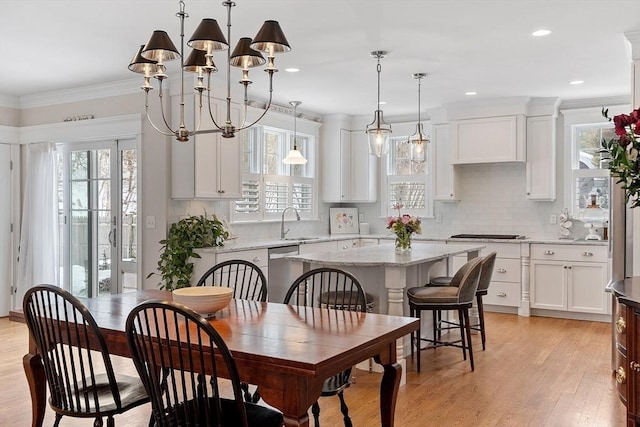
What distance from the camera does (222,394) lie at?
3.71 meters

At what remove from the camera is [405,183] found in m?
7.87

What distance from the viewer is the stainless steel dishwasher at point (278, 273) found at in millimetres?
6043

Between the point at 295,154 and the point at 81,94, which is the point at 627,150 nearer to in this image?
the point at 295,154

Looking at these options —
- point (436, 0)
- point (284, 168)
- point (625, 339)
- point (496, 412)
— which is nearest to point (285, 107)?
point (284, 168)

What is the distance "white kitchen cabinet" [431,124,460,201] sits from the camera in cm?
716

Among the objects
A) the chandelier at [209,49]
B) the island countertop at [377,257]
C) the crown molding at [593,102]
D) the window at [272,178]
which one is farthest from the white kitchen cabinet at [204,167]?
the crown molding at [593,102]

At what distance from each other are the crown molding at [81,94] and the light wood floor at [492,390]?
2534 millimetres

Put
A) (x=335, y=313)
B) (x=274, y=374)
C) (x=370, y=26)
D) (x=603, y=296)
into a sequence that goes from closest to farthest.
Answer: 1. (x=274, y=374)
2. (x=335, y=313)
3. (x=370, y=26)
4. (x=603, y=296)

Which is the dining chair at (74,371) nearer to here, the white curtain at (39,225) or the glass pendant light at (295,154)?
the glass pendant light at (295,154)

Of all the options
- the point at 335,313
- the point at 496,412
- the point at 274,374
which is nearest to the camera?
the point at 274,374

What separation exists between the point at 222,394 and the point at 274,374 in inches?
74.7

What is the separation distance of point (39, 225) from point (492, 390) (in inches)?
202

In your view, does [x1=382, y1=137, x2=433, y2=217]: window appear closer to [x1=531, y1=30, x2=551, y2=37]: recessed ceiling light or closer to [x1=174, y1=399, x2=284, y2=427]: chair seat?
[x1=531, y1=30, x2=551, y2=37]: recessed ceiling light

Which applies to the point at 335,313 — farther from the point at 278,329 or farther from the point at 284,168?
the point at 284,168
